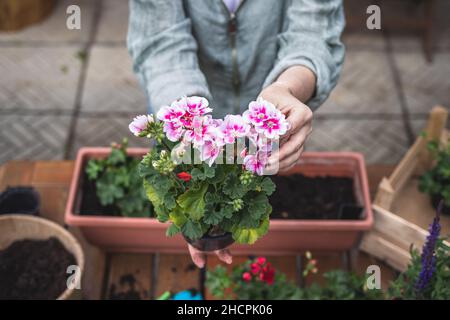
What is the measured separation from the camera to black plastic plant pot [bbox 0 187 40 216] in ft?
7.82

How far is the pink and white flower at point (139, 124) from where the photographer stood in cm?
124

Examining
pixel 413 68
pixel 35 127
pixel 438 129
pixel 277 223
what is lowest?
pixel 35 127

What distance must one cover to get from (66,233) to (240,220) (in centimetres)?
102

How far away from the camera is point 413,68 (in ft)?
13.9

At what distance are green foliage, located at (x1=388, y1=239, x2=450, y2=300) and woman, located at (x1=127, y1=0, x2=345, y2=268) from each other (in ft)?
2.05

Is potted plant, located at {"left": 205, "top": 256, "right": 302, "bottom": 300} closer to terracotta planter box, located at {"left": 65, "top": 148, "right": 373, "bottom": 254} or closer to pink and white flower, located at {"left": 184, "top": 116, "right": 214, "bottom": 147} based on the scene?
terracotta planter box, located at {"left": 65, "top": 148, "right": 373, "bottom": 254}

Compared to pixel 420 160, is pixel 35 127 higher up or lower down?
lower down

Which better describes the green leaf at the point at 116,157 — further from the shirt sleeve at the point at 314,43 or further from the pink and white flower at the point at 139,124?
the pink and white flower at the point at 139,124

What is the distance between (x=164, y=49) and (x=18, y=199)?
1077mm

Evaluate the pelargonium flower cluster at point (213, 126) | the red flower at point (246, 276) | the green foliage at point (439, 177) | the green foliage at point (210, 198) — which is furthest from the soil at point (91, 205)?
the green foliage at point (439, 177)

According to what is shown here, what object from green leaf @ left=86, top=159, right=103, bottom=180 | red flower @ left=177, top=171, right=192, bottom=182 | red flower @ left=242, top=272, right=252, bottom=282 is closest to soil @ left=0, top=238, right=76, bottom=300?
green leaf @ left=86, top=159, right=103, bottom=180

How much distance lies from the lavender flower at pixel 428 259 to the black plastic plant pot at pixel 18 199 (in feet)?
5.21
